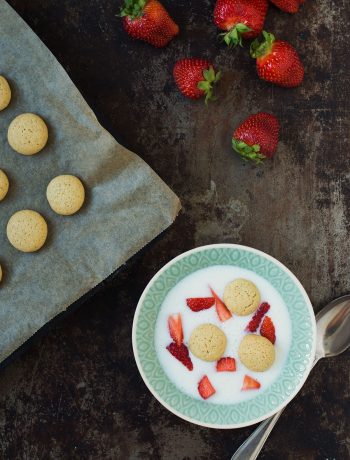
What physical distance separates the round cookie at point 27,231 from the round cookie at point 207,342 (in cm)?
40

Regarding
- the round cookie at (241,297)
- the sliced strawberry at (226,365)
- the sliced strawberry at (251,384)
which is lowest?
the sliced strawberry at (251,384)

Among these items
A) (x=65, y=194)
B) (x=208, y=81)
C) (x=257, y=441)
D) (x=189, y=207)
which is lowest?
(x=257, y=441)

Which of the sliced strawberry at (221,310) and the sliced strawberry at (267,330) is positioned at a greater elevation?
the sliced strawberry at (221,310)

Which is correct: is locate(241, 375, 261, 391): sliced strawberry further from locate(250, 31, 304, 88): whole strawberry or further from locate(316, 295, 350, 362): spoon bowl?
locate(250, 31, 304, 88): whole strawberry

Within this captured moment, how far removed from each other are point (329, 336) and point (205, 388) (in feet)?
1.04

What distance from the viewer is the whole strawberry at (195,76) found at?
135cm

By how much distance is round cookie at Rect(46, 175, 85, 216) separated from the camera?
1246 mm

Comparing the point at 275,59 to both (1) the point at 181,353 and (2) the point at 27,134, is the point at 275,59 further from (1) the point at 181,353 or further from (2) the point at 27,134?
(1) the point at 181,353

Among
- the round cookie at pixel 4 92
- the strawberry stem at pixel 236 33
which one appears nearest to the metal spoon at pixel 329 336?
the strawberry stem at pixel 236 33

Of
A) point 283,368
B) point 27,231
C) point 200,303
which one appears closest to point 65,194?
point 27,231

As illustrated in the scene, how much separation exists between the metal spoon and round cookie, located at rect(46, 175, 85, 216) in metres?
0.62

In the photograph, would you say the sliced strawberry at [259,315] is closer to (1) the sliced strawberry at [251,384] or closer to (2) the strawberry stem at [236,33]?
(1) the sliced strawberry at [251,384]

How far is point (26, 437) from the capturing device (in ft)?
4.58

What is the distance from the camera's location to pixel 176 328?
4.31 ft
